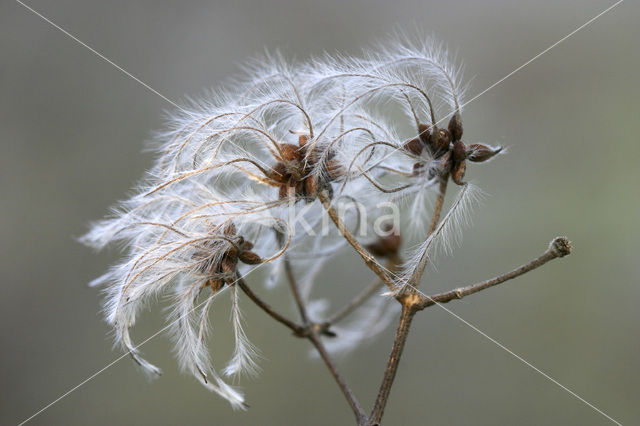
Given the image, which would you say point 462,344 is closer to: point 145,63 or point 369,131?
point 369,131

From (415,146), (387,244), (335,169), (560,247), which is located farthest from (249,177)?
(560,247)

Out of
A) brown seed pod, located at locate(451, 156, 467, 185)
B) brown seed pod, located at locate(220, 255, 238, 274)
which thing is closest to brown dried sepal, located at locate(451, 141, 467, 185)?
brown seed pod, located at locate(451, 156, 467, 185)

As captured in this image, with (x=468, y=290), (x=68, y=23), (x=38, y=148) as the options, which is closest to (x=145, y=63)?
(x=68, y=23)

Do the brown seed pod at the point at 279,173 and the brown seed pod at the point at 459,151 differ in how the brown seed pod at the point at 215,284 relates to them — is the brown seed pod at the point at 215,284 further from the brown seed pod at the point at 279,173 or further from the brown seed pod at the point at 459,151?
the brown seed pod at the point at 459,151

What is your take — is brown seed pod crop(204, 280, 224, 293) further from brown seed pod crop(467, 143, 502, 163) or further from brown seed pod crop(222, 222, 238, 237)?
brown seed pod crop(467, 143, 502, 163)

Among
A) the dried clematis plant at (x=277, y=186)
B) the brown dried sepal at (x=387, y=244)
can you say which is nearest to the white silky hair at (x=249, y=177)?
the dried clematis plant at (x=277, y=186)

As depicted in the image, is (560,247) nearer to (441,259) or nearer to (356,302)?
(356,302)
